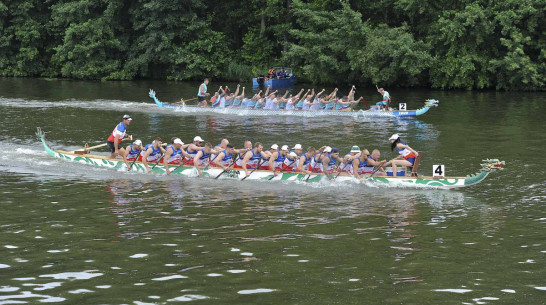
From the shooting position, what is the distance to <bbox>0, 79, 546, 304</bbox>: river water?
12930mm

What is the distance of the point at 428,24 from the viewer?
5012cm

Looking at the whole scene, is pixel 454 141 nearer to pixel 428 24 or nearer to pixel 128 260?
pixel 128 260

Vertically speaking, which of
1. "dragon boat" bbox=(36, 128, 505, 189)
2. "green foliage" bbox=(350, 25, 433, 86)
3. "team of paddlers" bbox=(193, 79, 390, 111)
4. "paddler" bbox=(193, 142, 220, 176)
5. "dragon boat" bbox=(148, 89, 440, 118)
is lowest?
"dragon boat" bbox=(36, 128, 505, 189)

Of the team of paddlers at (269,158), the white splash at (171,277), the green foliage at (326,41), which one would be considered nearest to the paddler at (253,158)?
the team of paddlers at (269,158)

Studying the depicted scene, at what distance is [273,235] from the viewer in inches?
644

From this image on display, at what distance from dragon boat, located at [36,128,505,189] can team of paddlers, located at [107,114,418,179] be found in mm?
175

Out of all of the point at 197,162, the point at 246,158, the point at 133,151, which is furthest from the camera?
the point at 133,151

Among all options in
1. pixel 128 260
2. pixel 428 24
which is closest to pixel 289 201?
pixel 128 260

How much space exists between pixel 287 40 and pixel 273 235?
43.1 metres

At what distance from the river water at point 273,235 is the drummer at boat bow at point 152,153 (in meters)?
0.90

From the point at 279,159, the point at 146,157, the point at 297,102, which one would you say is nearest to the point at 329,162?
the point at 279,159

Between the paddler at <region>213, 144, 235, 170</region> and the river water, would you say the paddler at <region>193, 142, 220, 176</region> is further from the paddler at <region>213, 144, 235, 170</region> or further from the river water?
the river water

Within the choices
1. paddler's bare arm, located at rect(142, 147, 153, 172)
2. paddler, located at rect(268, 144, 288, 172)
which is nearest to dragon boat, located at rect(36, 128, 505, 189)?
paddler's bare arm, located at rect(142, 147, 153, 172)

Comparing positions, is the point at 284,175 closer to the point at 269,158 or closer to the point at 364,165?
the point at 269,158
